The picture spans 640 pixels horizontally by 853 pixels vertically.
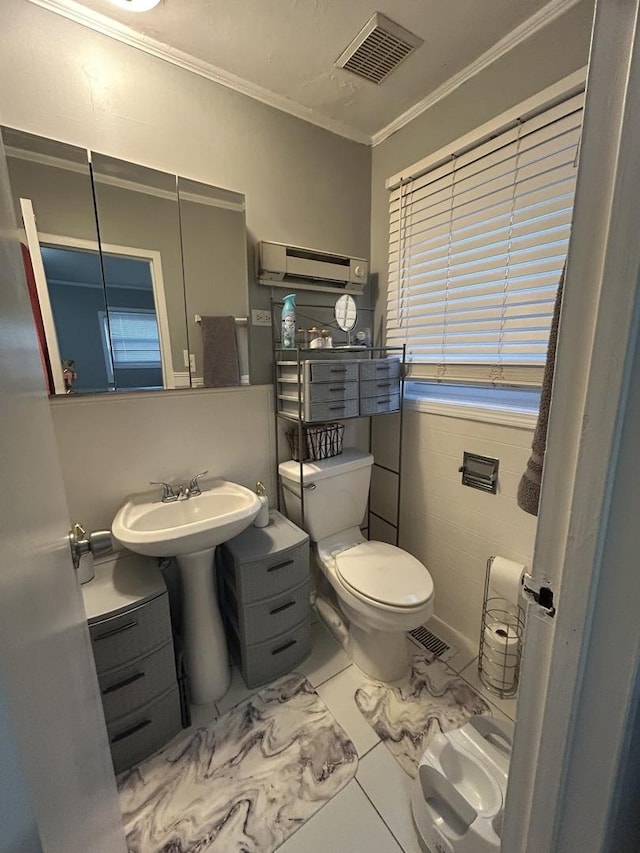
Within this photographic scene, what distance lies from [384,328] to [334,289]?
35 cm

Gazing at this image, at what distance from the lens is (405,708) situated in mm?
1394

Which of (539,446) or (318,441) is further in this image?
(318,441)

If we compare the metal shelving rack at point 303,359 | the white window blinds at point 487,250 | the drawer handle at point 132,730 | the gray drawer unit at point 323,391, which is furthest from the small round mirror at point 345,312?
the drawer handle at point 132,730

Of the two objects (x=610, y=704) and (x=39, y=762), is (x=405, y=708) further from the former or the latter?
(x=39, y=762)

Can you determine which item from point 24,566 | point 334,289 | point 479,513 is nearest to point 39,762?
point 24,566

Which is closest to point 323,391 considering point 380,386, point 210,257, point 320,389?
point 320,389

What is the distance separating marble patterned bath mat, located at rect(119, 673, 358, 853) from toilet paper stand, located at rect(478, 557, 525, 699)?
2.09ft

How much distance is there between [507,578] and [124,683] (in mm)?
1412

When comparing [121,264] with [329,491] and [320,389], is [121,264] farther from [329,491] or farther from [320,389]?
[329,491]

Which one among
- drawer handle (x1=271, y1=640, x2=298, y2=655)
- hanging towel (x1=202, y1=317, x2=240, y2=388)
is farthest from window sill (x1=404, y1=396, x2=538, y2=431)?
drawer handle (x1=271, y1=640, x2=298, y2=655)

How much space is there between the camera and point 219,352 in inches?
60.9

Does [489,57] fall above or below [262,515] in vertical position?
above

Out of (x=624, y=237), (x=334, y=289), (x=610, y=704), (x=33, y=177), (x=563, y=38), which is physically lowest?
(x=610, y=704)

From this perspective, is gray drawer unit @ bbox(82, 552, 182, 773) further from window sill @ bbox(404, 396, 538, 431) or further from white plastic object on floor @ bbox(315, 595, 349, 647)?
window sill @ bbox(404, 396, 538, 431)
